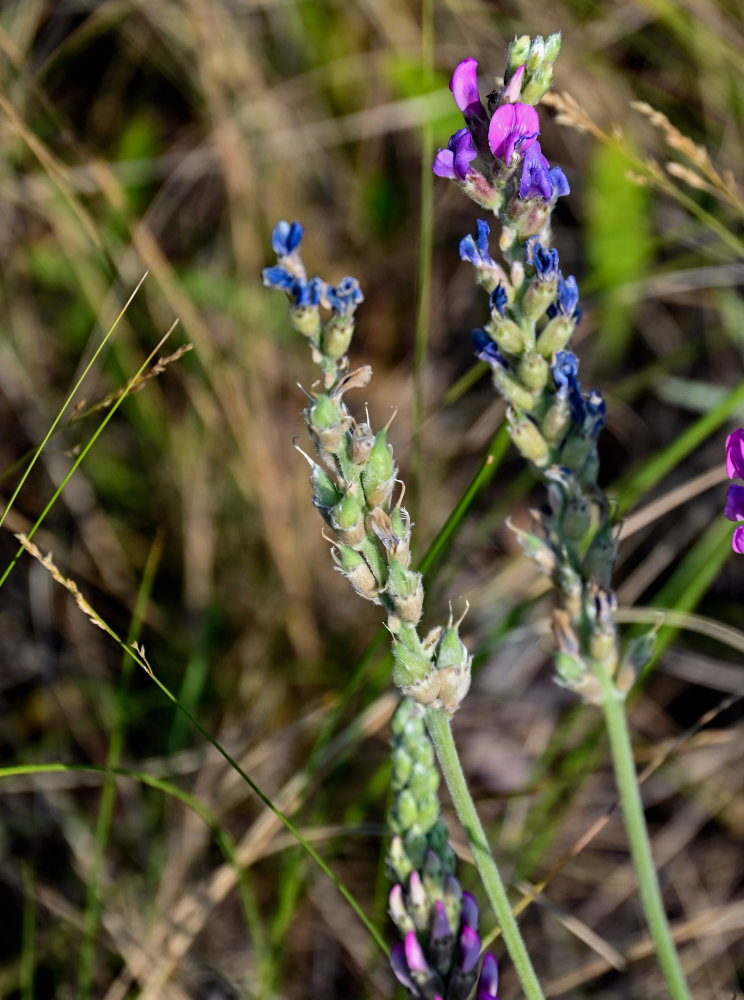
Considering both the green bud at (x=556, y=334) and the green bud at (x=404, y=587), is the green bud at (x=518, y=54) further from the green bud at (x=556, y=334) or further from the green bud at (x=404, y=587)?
the green bud at (x=404, y=587)

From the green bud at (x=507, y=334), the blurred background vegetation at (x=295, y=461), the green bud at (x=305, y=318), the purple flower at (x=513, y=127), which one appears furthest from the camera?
the blurred background vegetation at (x=295, y=461)

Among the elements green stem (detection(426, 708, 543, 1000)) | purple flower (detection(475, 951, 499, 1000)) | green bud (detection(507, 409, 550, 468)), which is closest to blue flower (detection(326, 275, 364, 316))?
green bud (detection(507, 409, 550, 468))

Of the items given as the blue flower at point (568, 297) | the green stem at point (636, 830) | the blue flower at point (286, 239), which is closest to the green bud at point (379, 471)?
the blue flower at point (286, 239)

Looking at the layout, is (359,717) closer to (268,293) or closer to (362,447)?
(362,447)

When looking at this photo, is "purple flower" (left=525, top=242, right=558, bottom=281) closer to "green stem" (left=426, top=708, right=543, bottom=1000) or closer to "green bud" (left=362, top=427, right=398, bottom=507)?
"green bud" (left=362, top=427, right=398, bottom=507)

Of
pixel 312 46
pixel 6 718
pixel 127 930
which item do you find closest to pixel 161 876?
pixel 127 930

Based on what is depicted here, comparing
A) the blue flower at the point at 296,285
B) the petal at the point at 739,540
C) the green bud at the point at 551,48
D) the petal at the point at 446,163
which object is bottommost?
the petal at the point at 739,540

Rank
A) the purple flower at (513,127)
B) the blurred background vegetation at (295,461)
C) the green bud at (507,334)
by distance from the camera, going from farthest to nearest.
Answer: the blurred background vegetation at (295,461), the green bud at (507,334), the purple flower at (513,127)
